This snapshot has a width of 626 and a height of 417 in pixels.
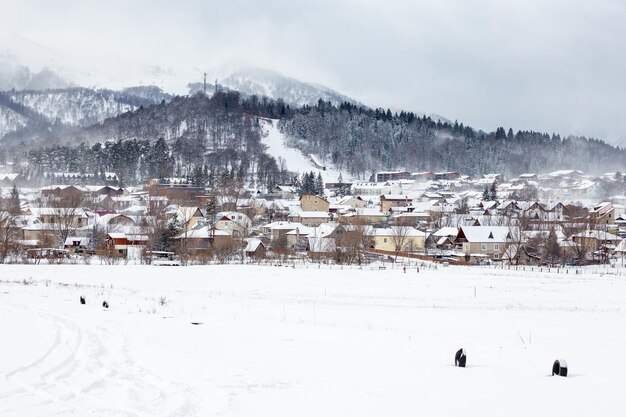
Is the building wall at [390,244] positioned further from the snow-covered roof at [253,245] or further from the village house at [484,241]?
the snow-covered roof at [253,245]

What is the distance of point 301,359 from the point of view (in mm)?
11773

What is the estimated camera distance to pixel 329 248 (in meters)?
70.5

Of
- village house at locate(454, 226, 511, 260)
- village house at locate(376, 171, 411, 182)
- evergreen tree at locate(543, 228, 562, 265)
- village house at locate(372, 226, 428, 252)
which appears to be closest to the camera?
evergreen tree at locate(543, 228, 562, 265)

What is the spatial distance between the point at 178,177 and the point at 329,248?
9489 centimetres

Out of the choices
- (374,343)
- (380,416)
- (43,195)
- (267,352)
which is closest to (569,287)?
(374,343)

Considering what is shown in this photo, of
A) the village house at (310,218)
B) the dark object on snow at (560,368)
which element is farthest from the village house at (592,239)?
the dark object on snow at (560,368)

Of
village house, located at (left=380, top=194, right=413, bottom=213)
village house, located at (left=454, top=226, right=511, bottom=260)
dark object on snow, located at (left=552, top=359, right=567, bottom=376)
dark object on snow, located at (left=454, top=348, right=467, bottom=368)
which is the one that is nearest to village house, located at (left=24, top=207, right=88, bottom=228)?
village house, located at (left=454, top=226, right=511, bottom=260)

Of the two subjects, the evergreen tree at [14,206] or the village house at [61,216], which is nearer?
the evergreen tree at [14,206]

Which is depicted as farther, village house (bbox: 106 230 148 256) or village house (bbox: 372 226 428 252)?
village house (bbox: 372 226 428 252)

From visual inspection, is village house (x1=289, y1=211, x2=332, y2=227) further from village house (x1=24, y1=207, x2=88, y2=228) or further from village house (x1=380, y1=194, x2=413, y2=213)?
village house (x1=24, y1=207, x2=88, y2=228)

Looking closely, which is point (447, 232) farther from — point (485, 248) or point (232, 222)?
point (232, 222)

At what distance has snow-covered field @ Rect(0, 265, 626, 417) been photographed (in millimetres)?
8211

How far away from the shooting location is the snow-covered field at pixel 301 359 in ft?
26.9

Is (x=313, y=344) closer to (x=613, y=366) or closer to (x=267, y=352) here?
(x=267, y=352)
